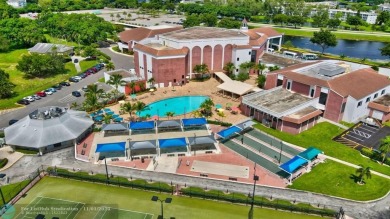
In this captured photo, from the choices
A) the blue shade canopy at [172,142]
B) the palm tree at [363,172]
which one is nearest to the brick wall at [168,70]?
the blue shade canopy at [172,142]

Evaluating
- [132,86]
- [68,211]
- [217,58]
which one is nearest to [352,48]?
[217,58]

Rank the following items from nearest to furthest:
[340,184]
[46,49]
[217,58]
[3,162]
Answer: [340,184], [3,162], [217,58], [46,49]

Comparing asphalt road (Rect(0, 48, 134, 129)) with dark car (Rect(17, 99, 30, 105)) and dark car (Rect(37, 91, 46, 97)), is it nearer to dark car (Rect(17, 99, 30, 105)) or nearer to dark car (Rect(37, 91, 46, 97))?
dark car (Rect(37, 91, 46, 97))

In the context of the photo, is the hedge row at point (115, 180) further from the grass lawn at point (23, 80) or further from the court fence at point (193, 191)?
the grass lawn at point (23, 80)

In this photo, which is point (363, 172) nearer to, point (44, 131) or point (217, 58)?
point (44, 131)

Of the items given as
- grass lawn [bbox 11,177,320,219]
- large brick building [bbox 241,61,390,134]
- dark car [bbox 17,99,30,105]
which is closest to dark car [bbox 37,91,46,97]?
dark car [bbox 17,99,30,105]

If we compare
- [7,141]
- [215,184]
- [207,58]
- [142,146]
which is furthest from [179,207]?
[207,58]
